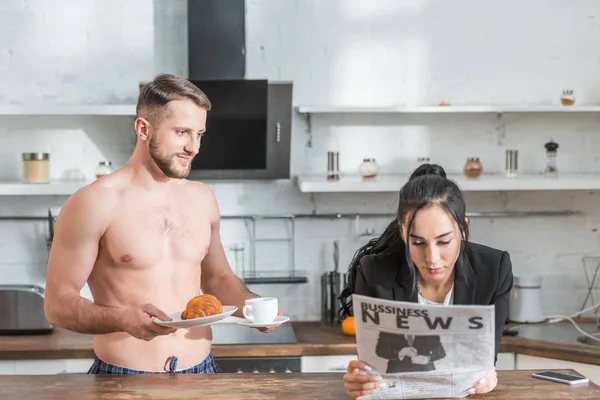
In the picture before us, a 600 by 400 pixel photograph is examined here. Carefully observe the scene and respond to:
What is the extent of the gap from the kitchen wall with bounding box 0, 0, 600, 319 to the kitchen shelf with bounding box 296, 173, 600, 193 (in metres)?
0.30

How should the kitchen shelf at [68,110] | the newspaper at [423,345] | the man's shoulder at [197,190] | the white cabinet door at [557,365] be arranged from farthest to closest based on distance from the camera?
1. the kitchen shelf at [68,110]
2. the white cabinet door at [557,365]
3. the man's shoulder at [197,190]
4. the newspaper at [423,345]

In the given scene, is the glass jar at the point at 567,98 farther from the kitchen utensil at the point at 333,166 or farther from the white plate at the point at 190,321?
the white plate at the point at 190,321

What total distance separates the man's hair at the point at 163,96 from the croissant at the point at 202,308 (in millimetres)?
608

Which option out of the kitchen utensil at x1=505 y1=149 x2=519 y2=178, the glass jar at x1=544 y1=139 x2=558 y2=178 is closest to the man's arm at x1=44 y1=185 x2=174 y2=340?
the kitchen utensil at x1=505 y1=149 x2=519 y2=178

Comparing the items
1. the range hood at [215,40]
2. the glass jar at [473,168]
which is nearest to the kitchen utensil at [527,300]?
the glass jar at [473,168]

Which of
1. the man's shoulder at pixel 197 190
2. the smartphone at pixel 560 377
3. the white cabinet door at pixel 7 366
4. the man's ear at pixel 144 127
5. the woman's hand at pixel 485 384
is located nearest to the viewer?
the woman's hand at pixel 485 384

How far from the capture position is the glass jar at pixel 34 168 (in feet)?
13.0

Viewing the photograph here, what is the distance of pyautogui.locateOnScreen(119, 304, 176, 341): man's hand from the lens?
2.31 meters

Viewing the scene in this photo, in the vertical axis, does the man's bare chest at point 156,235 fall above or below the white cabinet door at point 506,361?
above

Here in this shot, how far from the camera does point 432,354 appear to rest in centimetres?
191

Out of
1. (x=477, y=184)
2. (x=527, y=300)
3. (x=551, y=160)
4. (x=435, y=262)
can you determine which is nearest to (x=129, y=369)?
(x=435, y=262)

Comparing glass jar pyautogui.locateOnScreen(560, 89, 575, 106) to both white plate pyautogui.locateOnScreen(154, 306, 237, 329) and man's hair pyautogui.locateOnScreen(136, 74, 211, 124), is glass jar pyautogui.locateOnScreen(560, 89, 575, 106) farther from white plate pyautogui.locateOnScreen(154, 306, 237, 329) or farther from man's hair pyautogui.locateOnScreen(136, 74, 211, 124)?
white plate pyautogui.locateOnScreen(154, 306, 237, 329)

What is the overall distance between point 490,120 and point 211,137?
1.44 metres

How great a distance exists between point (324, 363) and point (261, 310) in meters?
1.35
